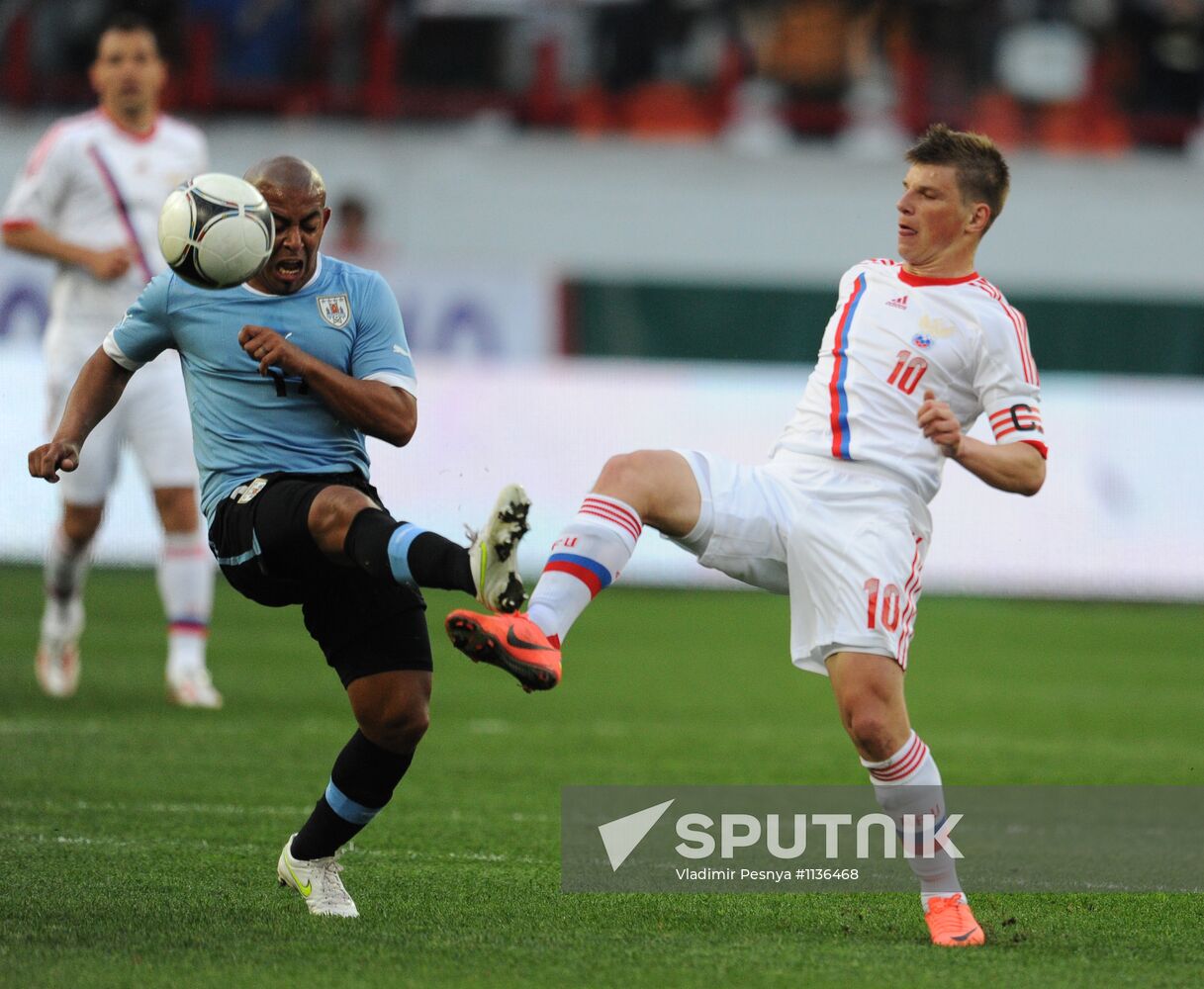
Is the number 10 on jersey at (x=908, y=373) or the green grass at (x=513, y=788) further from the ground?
the number 10 on jersey at (x=908, y=373)

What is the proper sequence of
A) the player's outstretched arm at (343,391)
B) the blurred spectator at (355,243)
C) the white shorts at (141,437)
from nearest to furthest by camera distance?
the player's outstretched arm at (343,391)
the white shorts at (141,437)
the blurred spectator at (355,243)

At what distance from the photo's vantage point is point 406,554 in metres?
4.61

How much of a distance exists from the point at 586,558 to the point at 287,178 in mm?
1320

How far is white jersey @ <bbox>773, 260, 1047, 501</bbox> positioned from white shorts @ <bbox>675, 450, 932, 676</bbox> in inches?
3.6

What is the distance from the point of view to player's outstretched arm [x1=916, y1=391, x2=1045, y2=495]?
Answer: 4625 millimetres

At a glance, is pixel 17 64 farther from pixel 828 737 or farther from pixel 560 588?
pixel 560 588

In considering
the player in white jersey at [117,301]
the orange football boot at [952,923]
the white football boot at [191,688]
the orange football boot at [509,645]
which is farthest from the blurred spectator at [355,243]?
the orange football boot at [509,645]

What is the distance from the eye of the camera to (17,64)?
811 inches

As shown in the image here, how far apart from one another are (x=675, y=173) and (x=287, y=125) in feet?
13.4

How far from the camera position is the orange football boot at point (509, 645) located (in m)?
4.24

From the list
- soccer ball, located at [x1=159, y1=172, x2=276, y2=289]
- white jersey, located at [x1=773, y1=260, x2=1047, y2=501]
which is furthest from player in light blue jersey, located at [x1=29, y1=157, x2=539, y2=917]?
white jersey, located at [x1=773, y1=260, x2=1047, y2=501]

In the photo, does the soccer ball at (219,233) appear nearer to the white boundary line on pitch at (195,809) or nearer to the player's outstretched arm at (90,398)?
the player's outstretched arm at (90,398)

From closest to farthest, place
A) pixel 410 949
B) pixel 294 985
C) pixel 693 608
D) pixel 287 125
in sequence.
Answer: pixel 294 985 → pixel 410 949 → pixel 693 608 → pixel 287 125

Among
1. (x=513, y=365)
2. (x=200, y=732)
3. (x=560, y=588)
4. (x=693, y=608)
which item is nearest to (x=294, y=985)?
(x=560, y=588)
